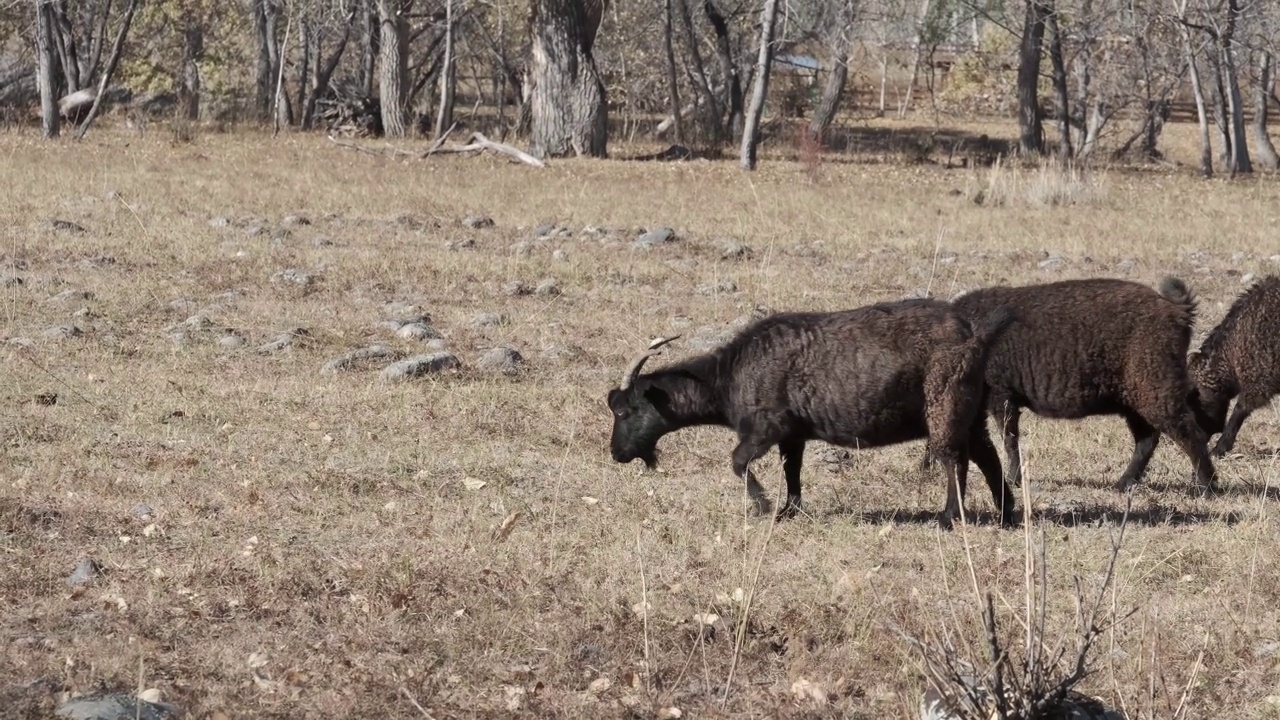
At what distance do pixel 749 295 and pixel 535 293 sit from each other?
204 cm

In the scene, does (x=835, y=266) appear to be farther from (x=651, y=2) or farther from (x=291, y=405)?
(x=651, y=2)

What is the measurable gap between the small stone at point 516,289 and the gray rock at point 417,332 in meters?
1.92

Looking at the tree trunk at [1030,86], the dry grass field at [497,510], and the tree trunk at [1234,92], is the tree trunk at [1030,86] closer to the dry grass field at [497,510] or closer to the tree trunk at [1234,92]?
the tree trunk at [1234,92]

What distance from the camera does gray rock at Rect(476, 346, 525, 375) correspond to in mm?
12071

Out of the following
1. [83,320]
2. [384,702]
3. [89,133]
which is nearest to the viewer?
[384,702]

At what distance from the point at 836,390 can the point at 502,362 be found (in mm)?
4317

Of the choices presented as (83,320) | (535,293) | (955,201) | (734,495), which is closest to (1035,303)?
(734,495)

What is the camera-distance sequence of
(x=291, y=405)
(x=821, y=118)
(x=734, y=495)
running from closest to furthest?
1. (x=734, y=495)
2. (x=291, y=405)
3. (x=821, y=118)

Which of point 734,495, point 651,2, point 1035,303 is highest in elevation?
point 651,2

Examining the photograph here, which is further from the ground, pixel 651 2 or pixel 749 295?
pixel 651 2

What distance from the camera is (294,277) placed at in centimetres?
1518

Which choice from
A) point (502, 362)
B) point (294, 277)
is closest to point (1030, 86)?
point (294, 277)

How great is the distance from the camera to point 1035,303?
31.8ft

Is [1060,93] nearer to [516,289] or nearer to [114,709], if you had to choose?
[516,289]
